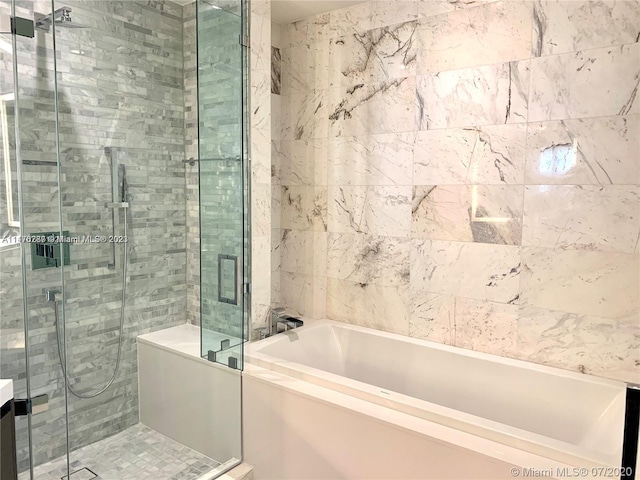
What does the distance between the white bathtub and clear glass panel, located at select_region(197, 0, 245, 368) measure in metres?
0.23

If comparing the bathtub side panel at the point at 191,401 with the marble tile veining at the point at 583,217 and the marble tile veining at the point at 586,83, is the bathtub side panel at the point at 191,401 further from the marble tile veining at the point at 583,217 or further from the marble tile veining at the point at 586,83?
the marble tile veining at the point at 586,83

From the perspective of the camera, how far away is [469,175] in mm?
2350

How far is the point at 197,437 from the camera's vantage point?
2.46 meters

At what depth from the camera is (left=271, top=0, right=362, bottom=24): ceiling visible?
267 centimetres

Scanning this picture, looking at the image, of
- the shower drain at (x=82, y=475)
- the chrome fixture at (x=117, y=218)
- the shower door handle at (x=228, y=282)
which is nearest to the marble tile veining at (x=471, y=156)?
the shower door handle at (x=228, y=282)

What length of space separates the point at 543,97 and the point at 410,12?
911 mm

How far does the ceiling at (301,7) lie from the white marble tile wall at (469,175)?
7cm

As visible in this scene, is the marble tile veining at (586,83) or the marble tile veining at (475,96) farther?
the marble tile veining at (475,96)

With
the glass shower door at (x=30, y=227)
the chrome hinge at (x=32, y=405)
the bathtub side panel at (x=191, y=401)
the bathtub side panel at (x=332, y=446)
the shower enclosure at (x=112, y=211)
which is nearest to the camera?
the bathtub side panel at (x=332, y=446)

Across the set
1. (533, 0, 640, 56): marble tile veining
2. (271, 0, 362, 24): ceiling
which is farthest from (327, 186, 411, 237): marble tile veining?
(271, 0, 362, 24): ceiling

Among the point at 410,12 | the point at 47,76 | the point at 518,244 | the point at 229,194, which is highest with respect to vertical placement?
the point at 410,12

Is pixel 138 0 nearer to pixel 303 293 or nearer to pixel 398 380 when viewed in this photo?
pixel 303 293

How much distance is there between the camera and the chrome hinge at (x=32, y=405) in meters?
1.71

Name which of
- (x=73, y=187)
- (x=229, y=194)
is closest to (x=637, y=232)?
(x=229, y=194)
